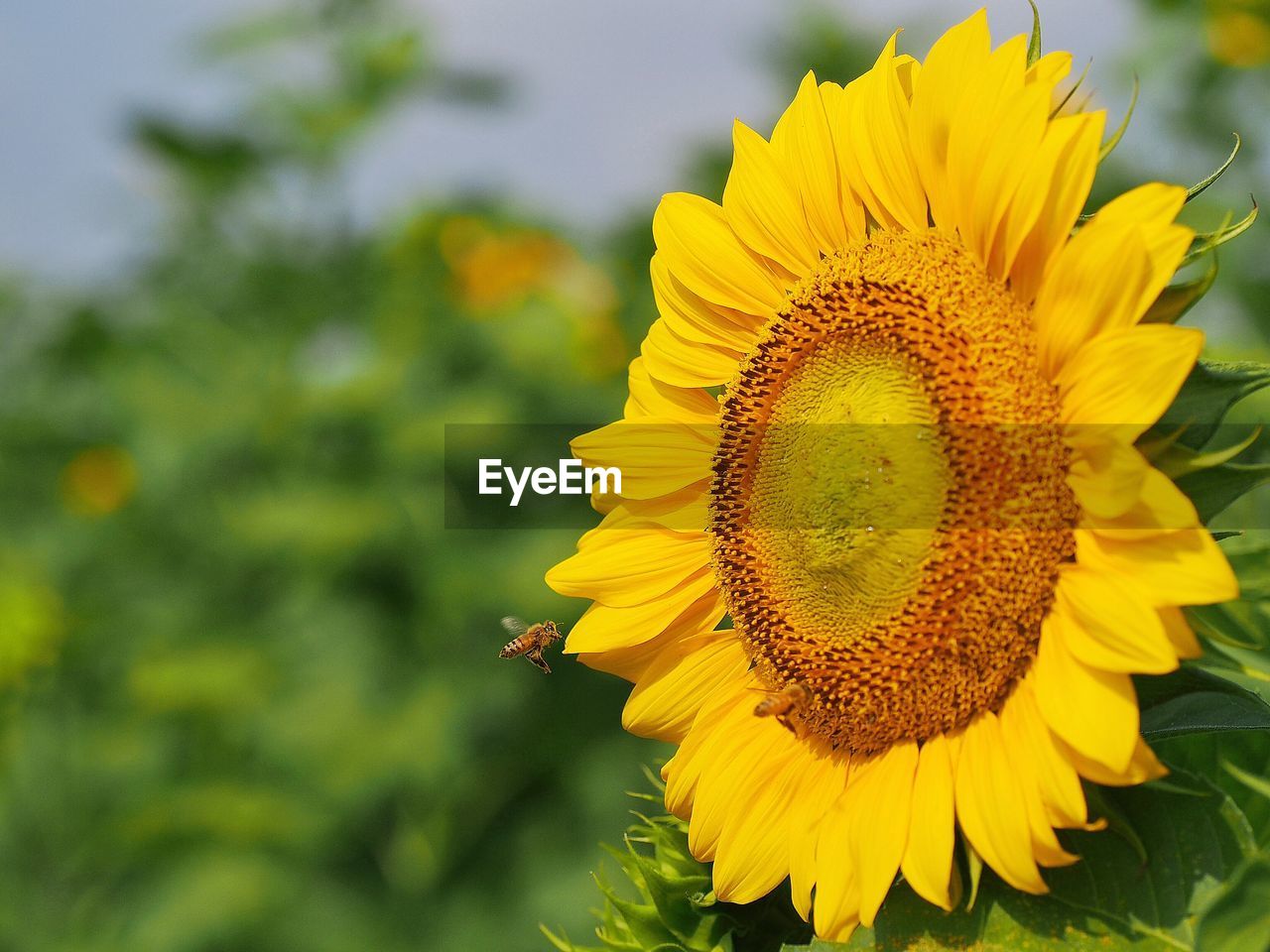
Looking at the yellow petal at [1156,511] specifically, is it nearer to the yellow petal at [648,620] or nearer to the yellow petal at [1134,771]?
the yellow petal at [1134,771]

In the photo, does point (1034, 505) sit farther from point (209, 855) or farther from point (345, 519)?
point (345, 519)

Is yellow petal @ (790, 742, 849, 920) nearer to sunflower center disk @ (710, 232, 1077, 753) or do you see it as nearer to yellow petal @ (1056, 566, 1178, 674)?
sunflower center disk @ (710, 232, 1077, 753)

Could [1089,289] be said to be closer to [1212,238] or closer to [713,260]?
[1212,238]

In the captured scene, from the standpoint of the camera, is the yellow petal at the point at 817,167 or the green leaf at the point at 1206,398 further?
the yellow petal at the point at 817,167

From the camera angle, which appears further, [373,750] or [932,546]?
[373,750]

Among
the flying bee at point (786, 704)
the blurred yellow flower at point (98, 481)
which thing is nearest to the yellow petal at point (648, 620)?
the flying bee at point (786, 704)

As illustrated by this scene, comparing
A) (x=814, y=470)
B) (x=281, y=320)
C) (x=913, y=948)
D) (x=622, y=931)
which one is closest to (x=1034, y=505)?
(x=814, y=470)
